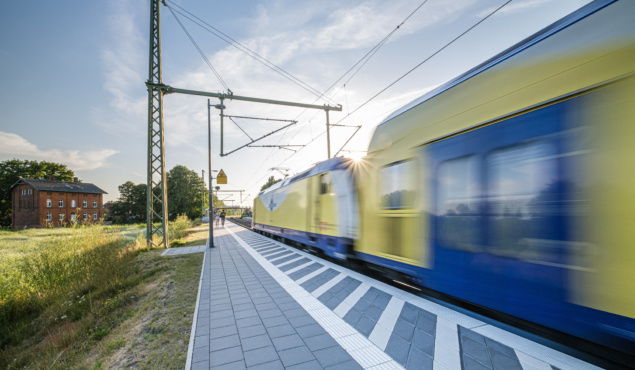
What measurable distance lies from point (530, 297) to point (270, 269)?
665 centimetres

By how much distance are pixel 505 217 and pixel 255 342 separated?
3.64 metres

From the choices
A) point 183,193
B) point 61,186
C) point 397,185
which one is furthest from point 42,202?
point 397,185

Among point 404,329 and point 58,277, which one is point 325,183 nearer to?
point 404,329

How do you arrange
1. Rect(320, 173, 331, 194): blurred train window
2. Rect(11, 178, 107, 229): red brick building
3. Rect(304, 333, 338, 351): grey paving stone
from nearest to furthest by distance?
Rect(304, 333, 338, 351): grey paving stone → Rect(320, 173, 331, 194): blurred train window → Rect(11, 178, 107, 229): red brick building

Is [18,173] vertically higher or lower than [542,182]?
higher

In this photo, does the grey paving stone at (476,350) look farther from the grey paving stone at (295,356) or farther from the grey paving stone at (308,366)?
Answer: the grey paving stone at (295,356)

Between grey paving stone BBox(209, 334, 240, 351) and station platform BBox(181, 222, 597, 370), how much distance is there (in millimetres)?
13

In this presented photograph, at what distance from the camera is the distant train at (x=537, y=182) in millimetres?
2297

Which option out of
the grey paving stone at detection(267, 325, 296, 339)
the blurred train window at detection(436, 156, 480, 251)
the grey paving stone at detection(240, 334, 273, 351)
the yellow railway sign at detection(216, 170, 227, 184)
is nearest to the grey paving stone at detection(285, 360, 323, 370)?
the grey paving stone at detection(240, 334, 273, 351)

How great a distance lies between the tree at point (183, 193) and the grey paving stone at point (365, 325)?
54.9 meters

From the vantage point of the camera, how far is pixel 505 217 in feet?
10.2

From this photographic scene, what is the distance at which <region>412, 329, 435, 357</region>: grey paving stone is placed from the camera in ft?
10.4

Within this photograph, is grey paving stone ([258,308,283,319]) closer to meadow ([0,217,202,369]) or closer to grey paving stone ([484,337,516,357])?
meadow ([0,217,202,369])

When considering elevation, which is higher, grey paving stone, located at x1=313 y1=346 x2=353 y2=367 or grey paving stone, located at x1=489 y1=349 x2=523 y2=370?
grey paving stone, located at x1=489 y1=349 x2=523 y2=370
